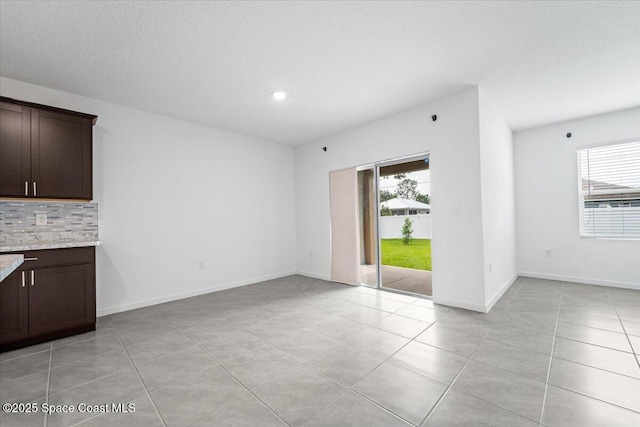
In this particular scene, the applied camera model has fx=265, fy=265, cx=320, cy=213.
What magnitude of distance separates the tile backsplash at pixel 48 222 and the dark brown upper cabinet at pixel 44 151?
0.38m

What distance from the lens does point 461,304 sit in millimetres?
3365

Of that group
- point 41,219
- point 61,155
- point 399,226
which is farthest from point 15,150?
point 399,226

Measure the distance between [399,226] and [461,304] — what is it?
149cm

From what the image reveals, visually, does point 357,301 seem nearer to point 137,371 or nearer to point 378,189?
point 378,189

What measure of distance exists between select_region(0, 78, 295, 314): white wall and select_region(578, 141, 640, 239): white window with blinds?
17.7 ft

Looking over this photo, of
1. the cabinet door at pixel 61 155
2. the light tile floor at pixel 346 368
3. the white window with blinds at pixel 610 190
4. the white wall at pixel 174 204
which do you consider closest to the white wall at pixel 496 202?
the light tile floor at pixel 346 368

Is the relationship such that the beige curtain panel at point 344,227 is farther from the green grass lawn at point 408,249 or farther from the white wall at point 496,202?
the white wall at point 496,202

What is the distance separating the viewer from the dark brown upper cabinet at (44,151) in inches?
103

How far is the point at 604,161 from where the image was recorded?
4.32 metres

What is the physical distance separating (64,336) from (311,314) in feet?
8.48

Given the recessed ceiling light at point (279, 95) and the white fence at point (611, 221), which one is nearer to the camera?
the recessed ceiling light at point (279, 95)

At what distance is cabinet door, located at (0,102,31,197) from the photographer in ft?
8.52

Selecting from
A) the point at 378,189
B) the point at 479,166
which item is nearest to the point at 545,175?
the point at 479,166

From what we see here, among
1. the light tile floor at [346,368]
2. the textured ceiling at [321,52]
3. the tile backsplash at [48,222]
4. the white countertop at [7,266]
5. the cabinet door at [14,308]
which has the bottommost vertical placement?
the light tile floor at [346,368]
